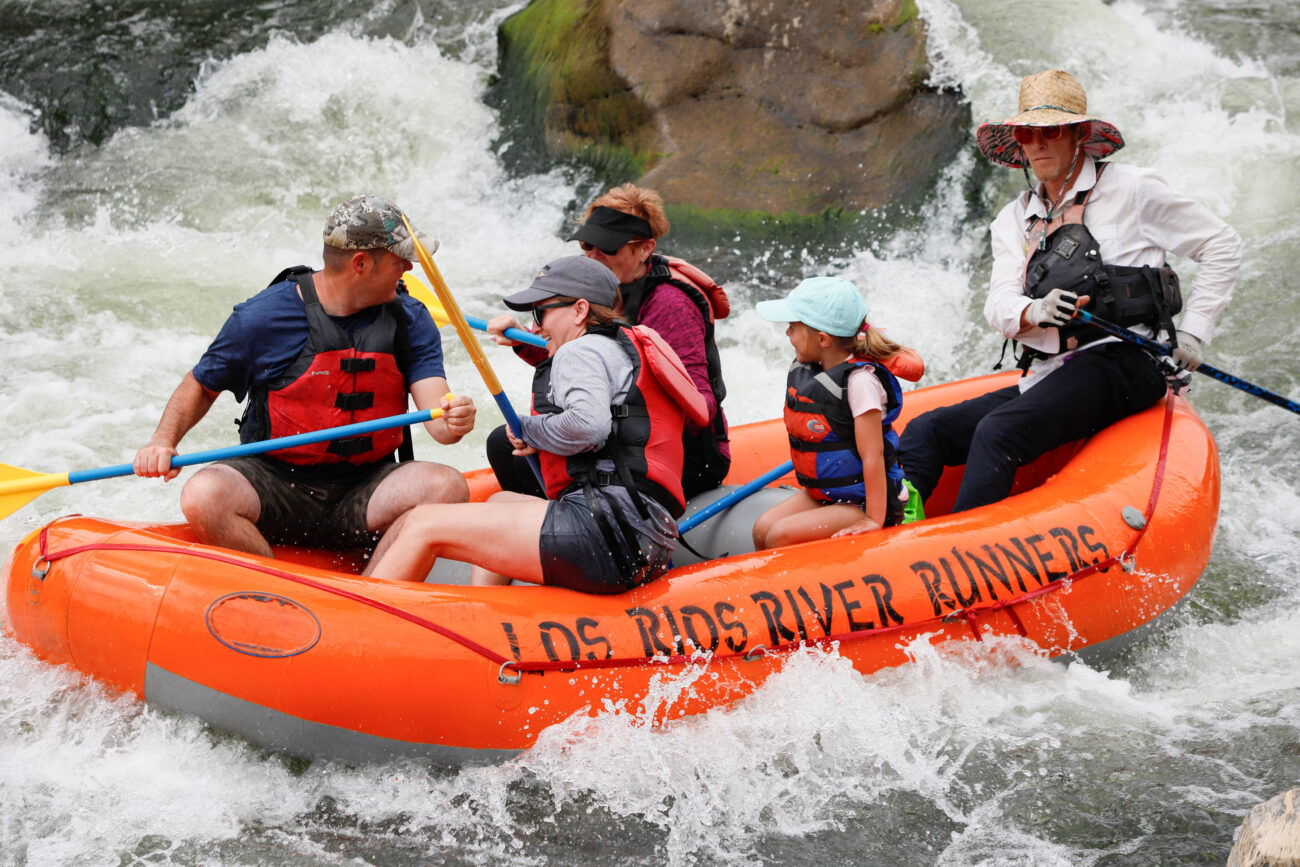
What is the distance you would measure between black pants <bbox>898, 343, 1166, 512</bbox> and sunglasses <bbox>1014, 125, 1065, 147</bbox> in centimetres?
67

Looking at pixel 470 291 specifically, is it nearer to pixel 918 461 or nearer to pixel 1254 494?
pixel 918 461

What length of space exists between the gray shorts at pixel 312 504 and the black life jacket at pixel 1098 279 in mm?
2040

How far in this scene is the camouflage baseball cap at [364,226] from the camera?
3059 millimetres

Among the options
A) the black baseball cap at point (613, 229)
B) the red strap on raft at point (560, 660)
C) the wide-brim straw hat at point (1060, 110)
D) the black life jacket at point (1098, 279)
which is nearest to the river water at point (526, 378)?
the red strap on raft at point (560, 660)

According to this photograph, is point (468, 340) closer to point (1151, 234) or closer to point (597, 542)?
point (597, 542)

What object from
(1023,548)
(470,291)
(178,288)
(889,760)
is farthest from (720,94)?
(889,760)

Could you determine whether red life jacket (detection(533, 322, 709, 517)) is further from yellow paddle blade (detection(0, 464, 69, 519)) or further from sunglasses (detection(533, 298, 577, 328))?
yellow paddle blade (detection(0, 464, 69, 519))

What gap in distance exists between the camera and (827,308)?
321 cm

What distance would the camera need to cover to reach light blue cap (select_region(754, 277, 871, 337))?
3217 millimetres

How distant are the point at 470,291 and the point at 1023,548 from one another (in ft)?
14.3

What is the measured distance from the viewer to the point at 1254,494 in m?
4.91

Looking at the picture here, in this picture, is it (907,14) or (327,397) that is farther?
(907,14)

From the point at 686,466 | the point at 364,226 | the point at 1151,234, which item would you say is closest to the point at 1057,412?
the point at 1151,234

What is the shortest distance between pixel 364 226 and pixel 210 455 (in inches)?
28.4
